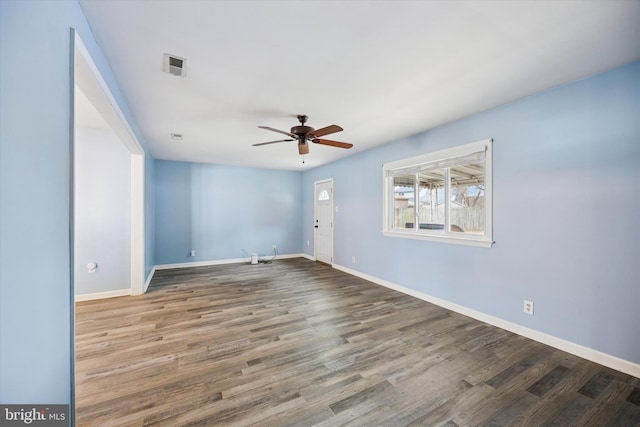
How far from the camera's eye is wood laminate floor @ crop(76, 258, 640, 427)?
5.23 feet

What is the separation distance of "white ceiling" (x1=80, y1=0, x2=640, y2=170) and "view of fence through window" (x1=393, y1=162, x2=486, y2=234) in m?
0.80

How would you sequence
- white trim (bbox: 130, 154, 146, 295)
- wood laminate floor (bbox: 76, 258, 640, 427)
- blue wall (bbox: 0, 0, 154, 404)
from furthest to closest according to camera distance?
white trim (bbox: 130, 154, 146, 295), wood laminate floor (bbox: 76, 258, 640, 427), blue wall (bbox: 0, 0, 154, 404)

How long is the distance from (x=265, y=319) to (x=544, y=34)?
3.59 metres

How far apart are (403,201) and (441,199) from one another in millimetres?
694

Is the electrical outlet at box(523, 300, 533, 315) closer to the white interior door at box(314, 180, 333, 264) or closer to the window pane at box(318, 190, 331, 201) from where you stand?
the white interior door at box(314, 180, 333, 264)

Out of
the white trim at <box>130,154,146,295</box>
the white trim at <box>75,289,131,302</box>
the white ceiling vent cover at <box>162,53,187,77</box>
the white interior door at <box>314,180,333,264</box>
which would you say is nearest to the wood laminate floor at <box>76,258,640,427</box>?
the white trim at <box>75,289,131,302</box>

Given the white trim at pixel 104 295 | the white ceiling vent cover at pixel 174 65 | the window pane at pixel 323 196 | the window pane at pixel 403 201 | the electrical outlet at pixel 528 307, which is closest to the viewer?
the white ceiling vent cover at pixel 174 65

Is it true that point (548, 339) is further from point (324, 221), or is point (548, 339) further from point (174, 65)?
point (324, 221)

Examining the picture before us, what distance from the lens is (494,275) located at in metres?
2.85

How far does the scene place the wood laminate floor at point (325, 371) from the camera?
159 cm

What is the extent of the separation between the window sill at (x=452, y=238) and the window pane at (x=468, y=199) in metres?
0.12

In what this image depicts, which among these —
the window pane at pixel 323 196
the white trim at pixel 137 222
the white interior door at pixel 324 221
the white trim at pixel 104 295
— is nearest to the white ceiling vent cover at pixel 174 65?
the white trim at pixel 137 222

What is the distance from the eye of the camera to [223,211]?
20.5 feet

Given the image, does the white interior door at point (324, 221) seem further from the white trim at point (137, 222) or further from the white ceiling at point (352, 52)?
the white trim at point (137, 222)
